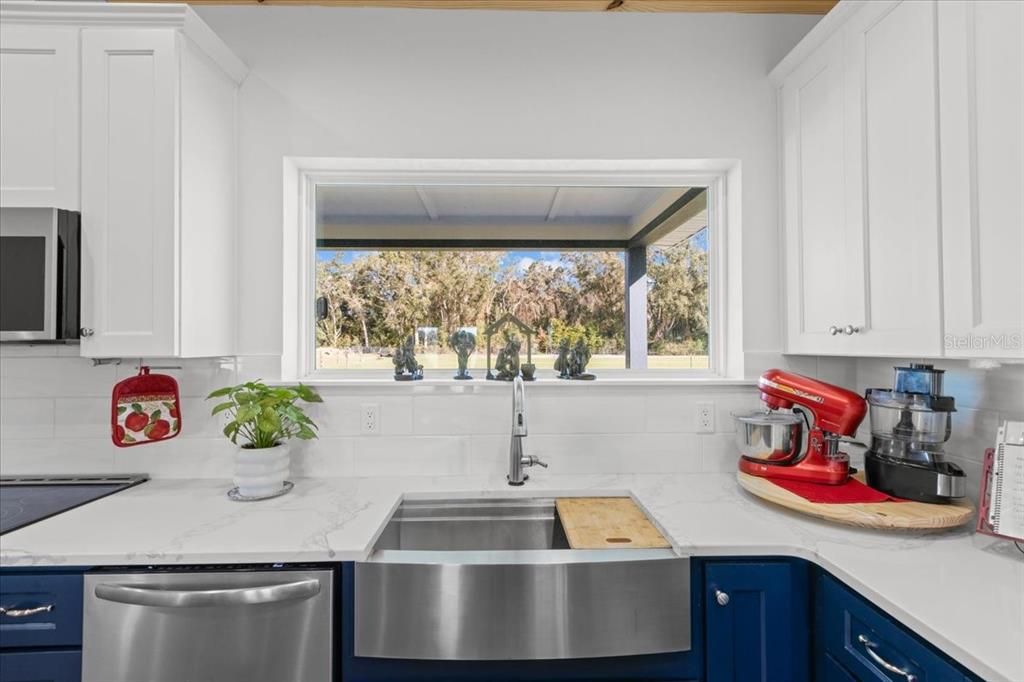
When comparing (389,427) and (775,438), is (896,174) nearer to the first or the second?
(775,438)

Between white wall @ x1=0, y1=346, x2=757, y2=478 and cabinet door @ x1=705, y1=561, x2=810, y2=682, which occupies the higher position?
white wall @ x1=0, y1=346, x2=757, y2=478

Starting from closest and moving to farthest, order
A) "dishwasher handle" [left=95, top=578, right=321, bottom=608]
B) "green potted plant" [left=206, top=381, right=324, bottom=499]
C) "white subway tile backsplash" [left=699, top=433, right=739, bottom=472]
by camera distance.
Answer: "dishwasher handle" [left=95, top=578, right=321, bottom=608] → "green potted plant" [left=206, top=381, right=324, bottom=499] → "white subway tile backsplash" [left=699, top=433, right=739, bottom=472]

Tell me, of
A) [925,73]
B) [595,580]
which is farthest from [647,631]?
[925,73]

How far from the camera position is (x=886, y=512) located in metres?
1.22

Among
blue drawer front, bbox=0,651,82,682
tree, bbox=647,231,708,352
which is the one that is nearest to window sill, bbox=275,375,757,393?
tree, bbox=647,231,708,352

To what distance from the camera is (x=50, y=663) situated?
1.10 m

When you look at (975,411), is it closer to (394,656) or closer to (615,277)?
(615,277)

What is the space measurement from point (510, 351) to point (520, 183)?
664 mm

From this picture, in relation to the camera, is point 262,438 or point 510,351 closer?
point 262,438

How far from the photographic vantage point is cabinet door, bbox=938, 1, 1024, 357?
3.17 feet

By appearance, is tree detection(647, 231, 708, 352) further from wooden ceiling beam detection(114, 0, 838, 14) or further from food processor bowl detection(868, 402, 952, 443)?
wooden ceiling beam detection(114, 0, 838, 14)

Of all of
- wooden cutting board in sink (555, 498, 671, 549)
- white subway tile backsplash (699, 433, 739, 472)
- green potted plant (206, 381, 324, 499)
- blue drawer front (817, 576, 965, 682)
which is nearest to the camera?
blue drawer front (817, 576, 965, 682)

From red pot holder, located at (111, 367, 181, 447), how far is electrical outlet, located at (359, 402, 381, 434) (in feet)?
2.01

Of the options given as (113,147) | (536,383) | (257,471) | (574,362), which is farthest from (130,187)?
(574,362)
